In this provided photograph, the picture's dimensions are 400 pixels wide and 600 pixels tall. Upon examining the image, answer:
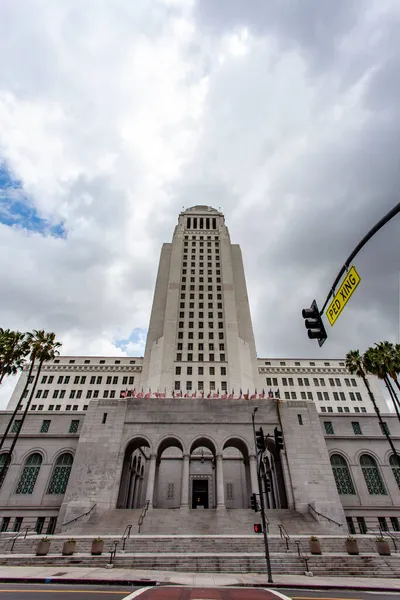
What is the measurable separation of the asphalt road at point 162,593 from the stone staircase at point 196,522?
15168 mm

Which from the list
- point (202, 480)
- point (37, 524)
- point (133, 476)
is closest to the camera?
point (37, 524)

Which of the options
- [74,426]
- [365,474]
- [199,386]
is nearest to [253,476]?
[365,474]

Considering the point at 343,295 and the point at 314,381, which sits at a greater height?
the point at 314,381

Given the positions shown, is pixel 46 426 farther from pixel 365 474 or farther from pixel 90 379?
pixel 365 474

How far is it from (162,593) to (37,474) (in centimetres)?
3026

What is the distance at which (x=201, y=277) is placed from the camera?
76.7 meters

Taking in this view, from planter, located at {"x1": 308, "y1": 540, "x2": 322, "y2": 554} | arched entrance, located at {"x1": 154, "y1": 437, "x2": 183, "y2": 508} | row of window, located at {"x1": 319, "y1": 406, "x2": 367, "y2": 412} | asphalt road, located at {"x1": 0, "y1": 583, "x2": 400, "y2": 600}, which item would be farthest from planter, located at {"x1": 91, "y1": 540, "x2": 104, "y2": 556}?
row of window, located at {"x1": 319, "y1": 406, "x2": 367, "y2": 412}

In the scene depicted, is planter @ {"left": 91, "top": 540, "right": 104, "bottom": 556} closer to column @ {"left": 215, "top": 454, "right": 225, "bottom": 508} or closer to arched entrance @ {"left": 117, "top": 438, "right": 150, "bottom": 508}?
column @ {"left": 215, "top": 454, "right": 225, "bottom": 508}

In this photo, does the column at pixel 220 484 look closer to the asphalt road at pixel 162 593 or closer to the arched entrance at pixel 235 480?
the arched entrance at pixel 235 480

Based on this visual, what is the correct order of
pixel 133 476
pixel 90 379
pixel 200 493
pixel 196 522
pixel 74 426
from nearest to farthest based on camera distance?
pixel 196 522 → pixel 74 426 → pixel 133 476 → pixel 200 493 → pixel 90 379

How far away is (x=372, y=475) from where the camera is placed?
36031 mm

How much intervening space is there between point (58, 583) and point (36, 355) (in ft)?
82.8

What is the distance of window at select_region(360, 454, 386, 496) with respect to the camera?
34.9 m

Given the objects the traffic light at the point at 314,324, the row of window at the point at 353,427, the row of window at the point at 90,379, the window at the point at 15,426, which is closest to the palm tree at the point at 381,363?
the row of window at the point at 353,427
